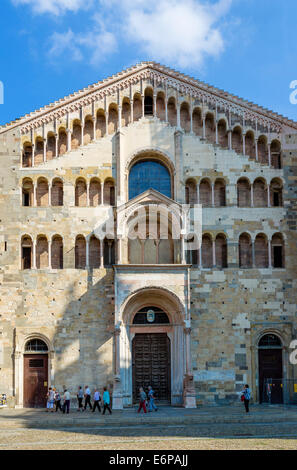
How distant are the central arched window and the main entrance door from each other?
788cm

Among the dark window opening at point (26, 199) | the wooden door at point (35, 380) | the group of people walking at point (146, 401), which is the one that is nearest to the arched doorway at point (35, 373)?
the wooden door at point (35, 380)

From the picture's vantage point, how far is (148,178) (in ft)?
110

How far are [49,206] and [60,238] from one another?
1811 mm

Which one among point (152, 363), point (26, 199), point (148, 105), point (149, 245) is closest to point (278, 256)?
point (149, 245)

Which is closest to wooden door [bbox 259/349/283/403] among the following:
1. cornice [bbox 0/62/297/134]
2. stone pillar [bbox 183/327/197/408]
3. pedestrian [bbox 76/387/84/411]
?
stone pillar [bbox 183/327/197/408]

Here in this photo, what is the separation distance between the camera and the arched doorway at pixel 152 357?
30.8 metres

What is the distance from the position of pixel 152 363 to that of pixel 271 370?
6238mm

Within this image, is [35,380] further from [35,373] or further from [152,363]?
[152,363]

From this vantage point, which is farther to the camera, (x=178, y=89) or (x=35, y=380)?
(x=178, y=89)

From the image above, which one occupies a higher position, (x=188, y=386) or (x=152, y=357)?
(x=152, y=357)

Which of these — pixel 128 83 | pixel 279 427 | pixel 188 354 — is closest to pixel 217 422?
pixel 279 427

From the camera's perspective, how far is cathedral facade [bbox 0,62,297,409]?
30.4 metres
